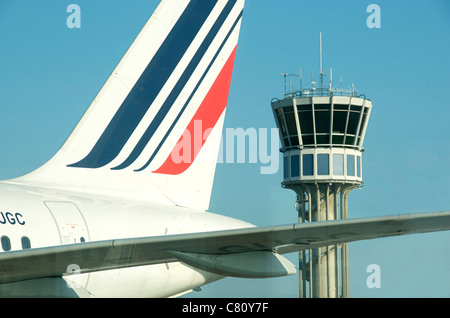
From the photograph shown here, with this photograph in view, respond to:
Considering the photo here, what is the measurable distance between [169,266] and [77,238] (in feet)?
6.11

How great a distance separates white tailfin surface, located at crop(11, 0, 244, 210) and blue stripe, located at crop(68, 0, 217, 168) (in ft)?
0.05

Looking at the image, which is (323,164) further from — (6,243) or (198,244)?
(6,243)

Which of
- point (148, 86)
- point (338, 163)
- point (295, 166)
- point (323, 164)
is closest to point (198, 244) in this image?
point (148, 86)

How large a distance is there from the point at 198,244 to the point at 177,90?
5.40 m

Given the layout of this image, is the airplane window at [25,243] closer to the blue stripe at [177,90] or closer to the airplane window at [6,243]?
the airplane window at [6,243]

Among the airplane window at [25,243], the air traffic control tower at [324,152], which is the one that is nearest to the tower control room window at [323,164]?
the air traffic control tower at [324,152]

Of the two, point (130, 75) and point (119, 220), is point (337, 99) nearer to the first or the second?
point (130, 75)

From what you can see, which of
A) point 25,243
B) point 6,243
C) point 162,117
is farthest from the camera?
point 162,117

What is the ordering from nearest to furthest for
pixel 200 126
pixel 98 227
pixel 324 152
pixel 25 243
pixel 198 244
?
pixel 198 244
pixel 25 243
pixel 98 227
pixel 200 126
pixel 324 152

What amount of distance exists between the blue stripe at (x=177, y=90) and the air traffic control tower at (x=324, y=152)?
2725 cm

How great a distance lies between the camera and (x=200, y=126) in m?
12.8

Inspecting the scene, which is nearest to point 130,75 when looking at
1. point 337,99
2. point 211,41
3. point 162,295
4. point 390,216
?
point 211,41

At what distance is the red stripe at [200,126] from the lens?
483 inches

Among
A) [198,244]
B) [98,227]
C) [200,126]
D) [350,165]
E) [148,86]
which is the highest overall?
[350,165]
